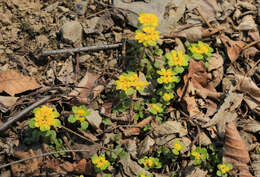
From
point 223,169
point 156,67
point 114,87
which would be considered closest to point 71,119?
point 114,87

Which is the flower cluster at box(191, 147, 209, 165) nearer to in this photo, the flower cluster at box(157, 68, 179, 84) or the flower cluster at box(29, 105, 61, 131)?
the flower cluster at box(157, 68, 179, 84)

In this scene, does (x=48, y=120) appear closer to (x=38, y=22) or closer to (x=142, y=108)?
(x=142, y=108)

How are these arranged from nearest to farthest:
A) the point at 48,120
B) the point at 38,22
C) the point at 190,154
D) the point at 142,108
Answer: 1. the point at 48,120
2. the point at 190,154
3. the point at 142,108
4. the point at 38,22

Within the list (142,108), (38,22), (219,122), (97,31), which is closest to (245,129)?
(219,122)

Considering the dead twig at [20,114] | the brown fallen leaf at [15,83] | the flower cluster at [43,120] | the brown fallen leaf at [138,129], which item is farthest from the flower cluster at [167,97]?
the brown fallen leaf at [15,83]

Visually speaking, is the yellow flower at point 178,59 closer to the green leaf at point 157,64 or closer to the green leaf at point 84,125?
the green leaf at point 157,64

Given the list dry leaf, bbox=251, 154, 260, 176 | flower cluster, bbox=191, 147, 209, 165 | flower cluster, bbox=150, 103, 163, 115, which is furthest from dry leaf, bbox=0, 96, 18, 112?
dry leaf, bbox=251, 154, 260, 176

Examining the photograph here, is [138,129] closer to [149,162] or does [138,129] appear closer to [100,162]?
[149,162]
